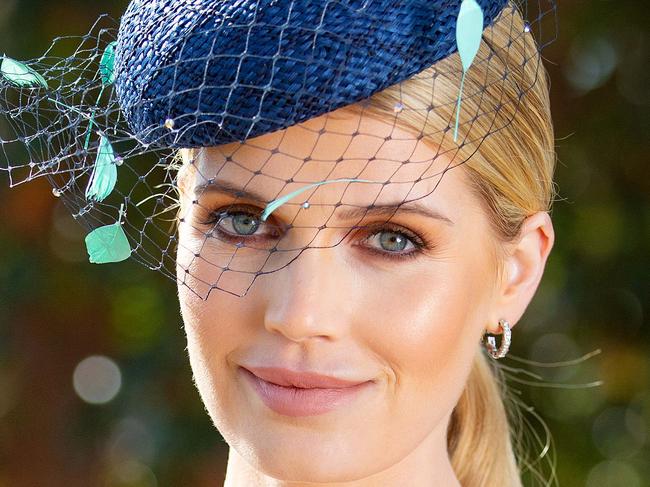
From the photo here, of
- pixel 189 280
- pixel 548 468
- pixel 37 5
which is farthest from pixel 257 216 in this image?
pixel 548 468

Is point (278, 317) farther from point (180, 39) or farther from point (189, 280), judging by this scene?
point (180, 39)

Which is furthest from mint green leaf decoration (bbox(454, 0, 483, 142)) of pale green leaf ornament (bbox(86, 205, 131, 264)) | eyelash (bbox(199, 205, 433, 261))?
pale green leaf ornament (bbox(86, 205, 131, 264))

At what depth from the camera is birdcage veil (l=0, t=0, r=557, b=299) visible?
1317 mm

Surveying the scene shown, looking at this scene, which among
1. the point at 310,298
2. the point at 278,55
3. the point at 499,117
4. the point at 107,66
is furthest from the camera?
the point at 107,66

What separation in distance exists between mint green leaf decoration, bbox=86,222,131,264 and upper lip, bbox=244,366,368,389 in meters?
0.30

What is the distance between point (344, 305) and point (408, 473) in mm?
370

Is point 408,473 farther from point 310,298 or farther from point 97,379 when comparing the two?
point 97,379

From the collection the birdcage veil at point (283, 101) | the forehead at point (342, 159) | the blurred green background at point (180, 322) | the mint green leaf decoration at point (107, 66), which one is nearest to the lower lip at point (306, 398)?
the birdcage veil at point (283, 101)

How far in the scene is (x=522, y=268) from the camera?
5.65 feet

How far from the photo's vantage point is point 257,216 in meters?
1.52

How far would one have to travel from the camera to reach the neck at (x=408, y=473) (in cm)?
164

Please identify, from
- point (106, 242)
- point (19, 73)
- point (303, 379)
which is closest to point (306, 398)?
point (303, 379)

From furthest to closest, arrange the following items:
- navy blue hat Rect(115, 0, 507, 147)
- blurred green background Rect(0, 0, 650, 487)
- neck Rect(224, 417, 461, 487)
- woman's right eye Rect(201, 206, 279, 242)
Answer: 1. blurred green background Rect(0, 0, 650, 487)
2. neck Rect(224, 417, 461, 487)
3. woman's right eye Rect(201, 206, 279, 242)
4. navy blue hat Rect(115, 0, 507, 147)

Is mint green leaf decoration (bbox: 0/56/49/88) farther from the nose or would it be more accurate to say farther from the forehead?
the nose
